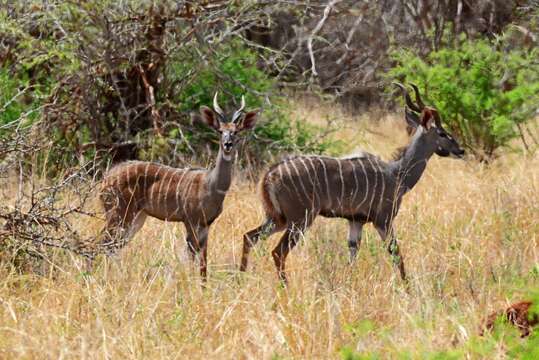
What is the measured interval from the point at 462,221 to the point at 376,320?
80.3 inches

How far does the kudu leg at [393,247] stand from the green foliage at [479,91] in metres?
2.84

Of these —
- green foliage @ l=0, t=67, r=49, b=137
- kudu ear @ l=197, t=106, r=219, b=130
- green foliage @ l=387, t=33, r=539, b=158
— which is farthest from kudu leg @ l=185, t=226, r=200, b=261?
green foliage @ l=387, t=33, r=539, b=158

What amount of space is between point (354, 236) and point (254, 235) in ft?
1.83

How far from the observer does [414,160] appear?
224 inches

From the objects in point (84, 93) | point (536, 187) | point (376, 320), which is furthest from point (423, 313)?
point (84, 93)

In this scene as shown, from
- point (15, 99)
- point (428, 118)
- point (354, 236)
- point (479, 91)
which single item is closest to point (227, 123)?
point (354, 236)

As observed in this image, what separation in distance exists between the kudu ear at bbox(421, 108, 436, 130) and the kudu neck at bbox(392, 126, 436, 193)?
0.10ft

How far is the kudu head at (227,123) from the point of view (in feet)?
16.4

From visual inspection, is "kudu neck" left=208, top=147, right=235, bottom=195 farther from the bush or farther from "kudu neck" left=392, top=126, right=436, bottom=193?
the bush

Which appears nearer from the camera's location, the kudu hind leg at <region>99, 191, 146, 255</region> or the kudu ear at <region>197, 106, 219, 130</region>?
the kudu hind leg at <region>99, 191, 146, 255</region>

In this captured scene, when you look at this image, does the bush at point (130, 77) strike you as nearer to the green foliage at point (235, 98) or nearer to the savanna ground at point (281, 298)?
the green foliage at point (235, 98)

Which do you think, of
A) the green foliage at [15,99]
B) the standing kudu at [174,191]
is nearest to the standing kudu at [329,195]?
the standing kudu at [174,191]

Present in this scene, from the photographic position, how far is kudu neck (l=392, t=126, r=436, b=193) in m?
5.57

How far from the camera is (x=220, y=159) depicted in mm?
5082
